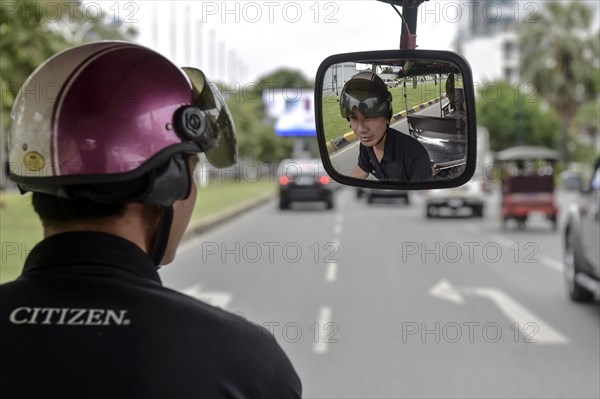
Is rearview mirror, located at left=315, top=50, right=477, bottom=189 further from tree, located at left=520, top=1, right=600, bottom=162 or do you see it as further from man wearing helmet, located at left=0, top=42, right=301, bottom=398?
tree, located at left=520, top=1, right=600, bottom=162

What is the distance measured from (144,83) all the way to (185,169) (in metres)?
0.21

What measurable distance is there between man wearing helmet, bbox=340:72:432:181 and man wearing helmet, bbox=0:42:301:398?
0.34 m

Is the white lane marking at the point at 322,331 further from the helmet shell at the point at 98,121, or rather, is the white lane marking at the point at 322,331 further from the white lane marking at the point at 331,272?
the helmet shell at the point at 98,121

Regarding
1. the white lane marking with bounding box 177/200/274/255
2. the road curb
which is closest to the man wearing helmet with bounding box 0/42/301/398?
the white lane marking with bounding box 177/200/274/255

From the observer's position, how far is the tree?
47.1 metres

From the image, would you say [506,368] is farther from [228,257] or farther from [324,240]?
[324,240]

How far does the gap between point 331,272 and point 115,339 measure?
11148 millimetres

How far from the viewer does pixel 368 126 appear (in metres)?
1.96

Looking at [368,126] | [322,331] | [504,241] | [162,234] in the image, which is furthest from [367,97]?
[504,241]

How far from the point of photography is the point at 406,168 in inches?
78.5

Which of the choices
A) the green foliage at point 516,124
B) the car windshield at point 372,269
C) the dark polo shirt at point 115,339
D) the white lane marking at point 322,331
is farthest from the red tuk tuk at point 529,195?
the green foliage at point 516,124

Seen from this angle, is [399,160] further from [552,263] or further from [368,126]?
[552,263]

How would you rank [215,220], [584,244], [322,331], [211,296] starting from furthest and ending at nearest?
[215,220] → [211,296] → [584,244] → [322,331]

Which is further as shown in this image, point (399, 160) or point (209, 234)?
point (209, 234)
